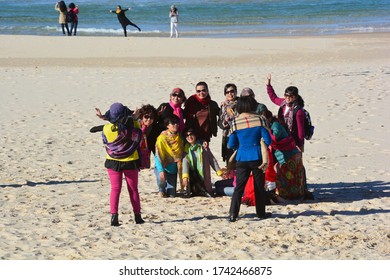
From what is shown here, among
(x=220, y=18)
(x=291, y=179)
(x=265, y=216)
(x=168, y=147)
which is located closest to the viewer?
(x=265, y=216)

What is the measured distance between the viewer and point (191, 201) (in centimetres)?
987

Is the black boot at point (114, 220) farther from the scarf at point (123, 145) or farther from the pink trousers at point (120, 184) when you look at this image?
the scarf at point (123, 145)

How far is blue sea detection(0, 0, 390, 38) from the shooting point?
38.7m

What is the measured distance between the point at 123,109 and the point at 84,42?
2220 cm

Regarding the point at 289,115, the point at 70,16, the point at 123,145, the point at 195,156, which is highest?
the point at 70,16

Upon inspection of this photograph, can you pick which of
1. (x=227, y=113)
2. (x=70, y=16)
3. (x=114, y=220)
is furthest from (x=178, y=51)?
(x=114, y=220)

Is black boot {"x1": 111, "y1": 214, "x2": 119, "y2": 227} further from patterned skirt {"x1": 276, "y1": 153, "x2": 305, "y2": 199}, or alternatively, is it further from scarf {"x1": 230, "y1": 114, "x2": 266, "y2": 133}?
patterned skirt {"x1": 276, "y1": 153, "x2": 305, "y2": 199}

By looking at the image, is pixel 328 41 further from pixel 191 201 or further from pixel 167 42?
pixel 191 201

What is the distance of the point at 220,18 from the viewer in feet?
162

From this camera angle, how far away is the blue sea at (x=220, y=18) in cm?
3869

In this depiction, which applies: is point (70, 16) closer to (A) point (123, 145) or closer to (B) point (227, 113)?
(B) point (227, 113)

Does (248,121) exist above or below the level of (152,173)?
above

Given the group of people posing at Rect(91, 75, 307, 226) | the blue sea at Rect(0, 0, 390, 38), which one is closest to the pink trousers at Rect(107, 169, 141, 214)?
the group of people posing at Rect(91, 75, 307, 226)

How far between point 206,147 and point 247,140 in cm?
153
